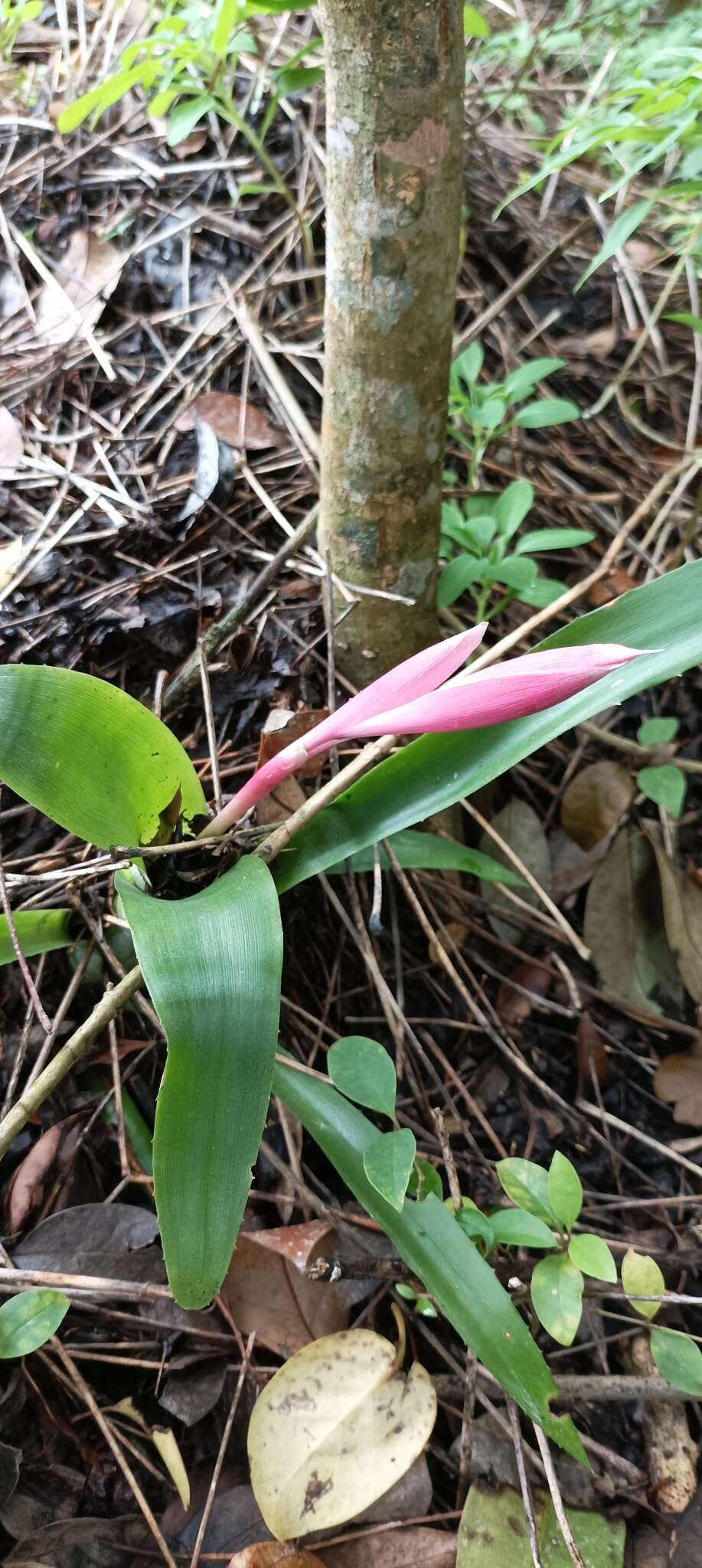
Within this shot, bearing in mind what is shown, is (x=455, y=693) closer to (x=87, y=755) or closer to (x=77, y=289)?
(x=87, y=755)

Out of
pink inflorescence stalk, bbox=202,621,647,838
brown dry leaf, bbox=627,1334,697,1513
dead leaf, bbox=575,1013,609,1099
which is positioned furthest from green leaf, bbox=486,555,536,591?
brown dry leaf, bbox=627,1334,697,1513

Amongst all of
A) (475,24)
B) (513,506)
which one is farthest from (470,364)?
(475,24)

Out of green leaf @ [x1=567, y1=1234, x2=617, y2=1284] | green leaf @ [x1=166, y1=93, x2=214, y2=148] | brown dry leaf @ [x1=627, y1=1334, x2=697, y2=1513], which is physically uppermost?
green leaf @ [x1=166, y1=93, x2=214, y2=148]

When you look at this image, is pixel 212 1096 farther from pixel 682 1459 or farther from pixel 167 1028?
pixel 682 1459

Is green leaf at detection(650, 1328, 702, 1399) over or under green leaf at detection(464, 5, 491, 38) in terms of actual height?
under

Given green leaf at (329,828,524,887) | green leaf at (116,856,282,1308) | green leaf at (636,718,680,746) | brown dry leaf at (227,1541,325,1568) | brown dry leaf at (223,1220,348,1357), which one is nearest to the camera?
green leaf at (116,856,282,1308)

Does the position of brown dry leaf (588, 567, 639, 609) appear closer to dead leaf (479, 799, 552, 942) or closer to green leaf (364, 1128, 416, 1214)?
dead leaf (479, 799, 552, 942)

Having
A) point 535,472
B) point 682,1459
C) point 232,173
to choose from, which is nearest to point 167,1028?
point 682,1459

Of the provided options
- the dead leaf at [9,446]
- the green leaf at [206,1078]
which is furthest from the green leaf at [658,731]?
the dead leaf at [9,446]
